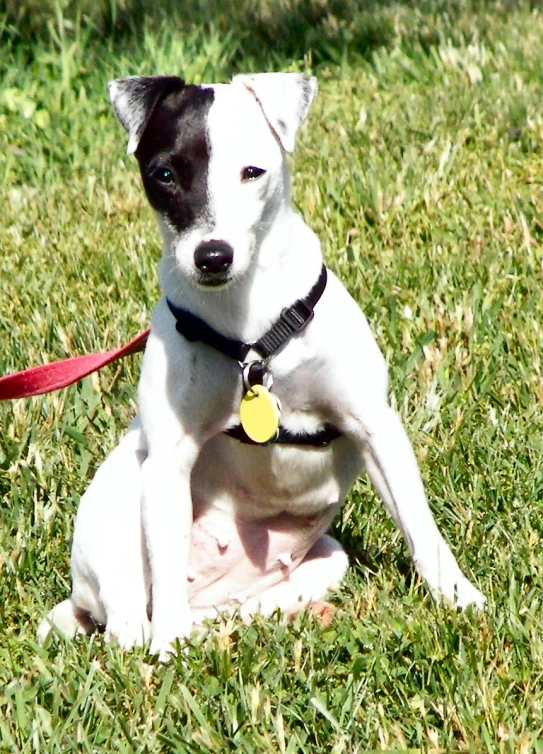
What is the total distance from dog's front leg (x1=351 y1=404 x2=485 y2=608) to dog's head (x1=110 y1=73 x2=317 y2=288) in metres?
0.54

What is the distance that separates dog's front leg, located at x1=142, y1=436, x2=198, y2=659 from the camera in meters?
3.12

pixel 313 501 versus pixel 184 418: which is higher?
pixel 184 418

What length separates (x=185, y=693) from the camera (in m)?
2.77

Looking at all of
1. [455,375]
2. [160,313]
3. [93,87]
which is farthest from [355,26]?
[160,313]

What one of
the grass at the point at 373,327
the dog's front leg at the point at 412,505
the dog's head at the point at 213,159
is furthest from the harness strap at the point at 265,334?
the grass at the point at 373,327

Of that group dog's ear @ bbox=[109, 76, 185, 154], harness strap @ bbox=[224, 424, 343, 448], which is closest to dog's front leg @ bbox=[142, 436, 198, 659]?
harness strap @ bbox=[224, 424, 343, 448]

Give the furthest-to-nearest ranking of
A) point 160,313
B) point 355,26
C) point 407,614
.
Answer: point 355,26
point 160,313
point 407,614

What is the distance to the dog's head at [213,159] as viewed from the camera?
2.94 metres

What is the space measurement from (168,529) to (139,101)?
3.58ft

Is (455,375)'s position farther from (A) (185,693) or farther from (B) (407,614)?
(A) (185,693)

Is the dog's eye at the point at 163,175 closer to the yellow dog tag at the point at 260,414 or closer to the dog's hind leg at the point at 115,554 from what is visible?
the yellow dog tag at the point at 260,414

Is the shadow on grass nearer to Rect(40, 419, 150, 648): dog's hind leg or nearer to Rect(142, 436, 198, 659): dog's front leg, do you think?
Rect(40, 419, 150, 648): dog's hind leg

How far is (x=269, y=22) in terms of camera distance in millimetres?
8188

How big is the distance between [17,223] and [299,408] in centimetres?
309
